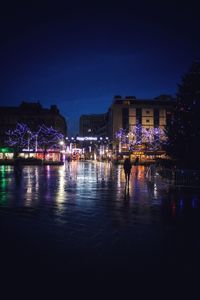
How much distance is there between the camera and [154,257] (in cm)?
613

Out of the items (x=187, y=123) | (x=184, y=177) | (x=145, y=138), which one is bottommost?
(x=184, y=177)

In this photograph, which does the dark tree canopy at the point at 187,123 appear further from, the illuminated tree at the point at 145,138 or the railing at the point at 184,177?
the illuminated tree at the point at 145,138

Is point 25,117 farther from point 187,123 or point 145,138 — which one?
point 187,123

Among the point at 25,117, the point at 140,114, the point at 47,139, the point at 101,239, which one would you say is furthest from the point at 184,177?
the point at 25,117

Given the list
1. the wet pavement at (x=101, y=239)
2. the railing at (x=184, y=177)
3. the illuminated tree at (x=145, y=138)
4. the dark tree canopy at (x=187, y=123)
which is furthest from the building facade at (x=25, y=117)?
the wet pavement at (x=101, y=239)

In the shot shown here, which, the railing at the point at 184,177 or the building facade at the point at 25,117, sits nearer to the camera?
the railing at the point at 184,177

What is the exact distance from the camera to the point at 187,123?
23000 mm

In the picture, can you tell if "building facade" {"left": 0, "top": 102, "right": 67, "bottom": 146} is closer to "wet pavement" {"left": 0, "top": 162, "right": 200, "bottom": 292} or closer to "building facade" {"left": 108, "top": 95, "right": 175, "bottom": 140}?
"building facade" {"left": 108, "top": 95, "right": 175, "bottom": 140}

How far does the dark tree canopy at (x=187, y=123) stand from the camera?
878 inches

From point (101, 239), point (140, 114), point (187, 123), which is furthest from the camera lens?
point (140, 114)

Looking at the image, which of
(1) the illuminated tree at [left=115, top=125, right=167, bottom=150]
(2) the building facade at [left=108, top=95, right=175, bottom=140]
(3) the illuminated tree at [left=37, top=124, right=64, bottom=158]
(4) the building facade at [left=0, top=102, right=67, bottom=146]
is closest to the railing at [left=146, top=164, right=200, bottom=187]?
(1) the illuminated tree at [left=115, top=125, right=167, bottom=150]

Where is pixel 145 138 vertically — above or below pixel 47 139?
above

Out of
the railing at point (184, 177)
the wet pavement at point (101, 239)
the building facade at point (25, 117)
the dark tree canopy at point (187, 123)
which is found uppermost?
the building facade at point (25, 117)

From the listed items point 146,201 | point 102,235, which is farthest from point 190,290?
point 146,201
